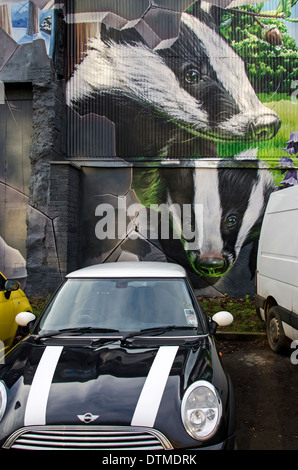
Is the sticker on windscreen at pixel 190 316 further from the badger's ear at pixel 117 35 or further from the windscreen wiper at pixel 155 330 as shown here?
the badger's ear at pixel 117 35

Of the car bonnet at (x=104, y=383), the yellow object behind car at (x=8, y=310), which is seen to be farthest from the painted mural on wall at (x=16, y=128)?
the car bonnet at (x=104, y=383)

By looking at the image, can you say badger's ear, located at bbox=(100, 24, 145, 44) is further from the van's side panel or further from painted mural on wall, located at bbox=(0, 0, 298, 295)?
the van's side panel

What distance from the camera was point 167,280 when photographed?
3551 millimetres

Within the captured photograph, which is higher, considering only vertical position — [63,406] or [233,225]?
[233,225]

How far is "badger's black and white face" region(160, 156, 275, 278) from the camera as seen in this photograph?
30.2 ft

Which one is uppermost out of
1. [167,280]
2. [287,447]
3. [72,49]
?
[72,49]

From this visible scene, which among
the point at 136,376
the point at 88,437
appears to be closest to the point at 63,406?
the point at 88,437

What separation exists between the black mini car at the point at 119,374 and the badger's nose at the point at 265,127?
696 centimetres

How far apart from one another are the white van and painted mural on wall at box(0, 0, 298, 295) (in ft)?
10.1

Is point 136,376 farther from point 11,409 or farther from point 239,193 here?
point 239,193

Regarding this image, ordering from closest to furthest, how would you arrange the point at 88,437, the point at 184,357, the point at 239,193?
the point at 88,437 → the point at 184,357 → the point at 239,193

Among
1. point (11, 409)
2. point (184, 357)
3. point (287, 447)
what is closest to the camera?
point (11, 409)

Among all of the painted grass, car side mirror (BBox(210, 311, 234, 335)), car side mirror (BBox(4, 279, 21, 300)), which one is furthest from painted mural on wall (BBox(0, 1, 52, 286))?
car side mirror (BBox(210, 311, 234, 335))

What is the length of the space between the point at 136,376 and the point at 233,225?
23.6 feet
